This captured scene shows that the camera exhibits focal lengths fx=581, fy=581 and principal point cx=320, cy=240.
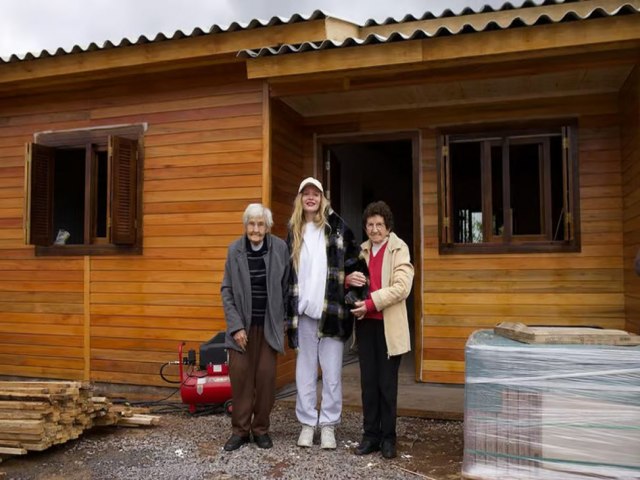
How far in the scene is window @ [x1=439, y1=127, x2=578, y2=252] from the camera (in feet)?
16.5

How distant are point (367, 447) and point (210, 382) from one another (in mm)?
1464

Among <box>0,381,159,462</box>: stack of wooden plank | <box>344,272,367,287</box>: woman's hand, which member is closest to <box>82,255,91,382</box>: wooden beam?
<box>0,381,159,462</box>: stack of wooden plank

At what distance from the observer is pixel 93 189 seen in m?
5.53

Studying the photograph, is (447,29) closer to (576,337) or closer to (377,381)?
(576,337)

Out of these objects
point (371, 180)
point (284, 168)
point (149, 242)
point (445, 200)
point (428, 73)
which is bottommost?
point (149, 242)

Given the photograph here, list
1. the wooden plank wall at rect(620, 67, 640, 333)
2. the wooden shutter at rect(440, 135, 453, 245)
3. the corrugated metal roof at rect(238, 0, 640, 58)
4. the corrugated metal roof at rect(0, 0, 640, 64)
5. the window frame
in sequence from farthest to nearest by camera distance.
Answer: the wooden shutter at rect(440, 135, 453, 245) → the window frame → the wooden plank wall at rect(620, 67, 640, 333) → the corrugated metal roof at rect(0, 0, 640, 64) → the corrugated metal roof at rect(238, 0, 640, 58)

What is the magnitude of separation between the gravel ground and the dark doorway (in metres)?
1.95

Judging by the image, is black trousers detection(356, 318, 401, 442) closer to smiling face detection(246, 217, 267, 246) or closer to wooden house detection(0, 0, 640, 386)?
smiling face detection(246, 217, 267, 246)

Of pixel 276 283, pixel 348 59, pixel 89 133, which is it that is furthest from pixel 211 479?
pixel 89 133

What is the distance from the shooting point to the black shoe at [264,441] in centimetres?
362

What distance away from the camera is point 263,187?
487 centimetres

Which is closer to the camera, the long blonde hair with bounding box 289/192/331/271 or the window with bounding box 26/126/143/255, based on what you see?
the long blonde hair with bounding box 289/192/331/271

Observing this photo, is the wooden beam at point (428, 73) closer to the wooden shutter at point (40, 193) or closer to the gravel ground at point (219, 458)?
the wooden shutter at point (40, 193)

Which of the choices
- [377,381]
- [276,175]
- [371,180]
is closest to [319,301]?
[377,381]
